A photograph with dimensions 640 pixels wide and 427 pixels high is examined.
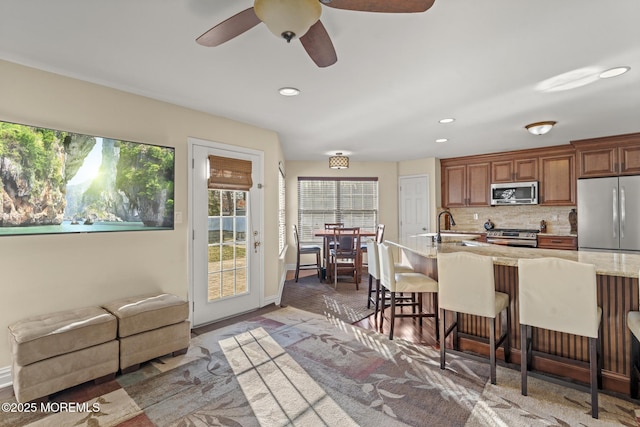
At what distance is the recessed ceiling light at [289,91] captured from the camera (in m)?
2.77

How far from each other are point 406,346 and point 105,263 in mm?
2865

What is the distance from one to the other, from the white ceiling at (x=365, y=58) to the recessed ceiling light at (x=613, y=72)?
0.06 meters

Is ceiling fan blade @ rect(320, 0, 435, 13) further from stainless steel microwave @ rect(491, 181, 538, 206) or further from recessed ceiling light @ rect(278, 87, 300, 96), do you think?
stainless steel microwave @ rect(491, 181, 538, 206)

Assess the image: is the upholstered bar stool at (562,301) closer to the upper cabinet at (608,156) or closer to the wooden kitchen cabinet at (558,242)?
the wooden kitchen cabinet at (558,242)

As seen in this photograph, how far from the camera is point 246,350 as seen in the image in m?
2.86

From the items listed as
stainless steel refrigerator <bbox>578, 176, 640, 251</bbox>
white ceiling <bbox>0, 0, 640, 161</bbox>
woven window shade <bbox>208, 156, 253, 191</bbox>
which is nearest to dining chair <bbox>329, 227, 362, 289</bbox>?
woven window shade <bbox>208, 156, 253, 191</bbox>

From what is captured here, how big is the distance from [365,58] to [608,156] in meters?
4.50

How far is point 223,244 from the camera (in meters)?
3.69

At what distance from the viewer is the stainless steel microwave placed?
17.4ft

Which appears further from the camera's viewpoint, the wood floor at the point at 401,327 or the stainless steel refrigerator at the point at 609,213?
the stainless steel refrigerator at the point at 609,213

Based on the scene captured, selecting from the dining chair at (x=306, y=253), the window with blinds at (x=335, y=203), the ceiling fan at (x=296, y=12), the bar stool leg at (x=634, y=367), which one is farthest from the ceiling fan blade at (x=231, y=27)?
the window with blinds at (x=335, y=203)

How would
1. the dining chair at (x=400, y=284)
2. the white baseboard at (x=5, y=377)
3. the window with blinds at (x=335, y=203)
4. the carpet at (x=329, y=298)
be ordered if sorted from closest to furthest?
the white baseboard at (x=5, y=377) → the dining chair at (x=400, y=284) → the carpet at (x=329, y=298) → the window with blinds at (x=335, y=203)

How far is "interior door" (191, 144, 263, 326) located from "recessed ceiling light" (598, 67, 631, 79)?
3495 mm

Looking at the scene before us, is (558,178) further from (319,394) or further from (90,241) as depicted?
(90,241)
